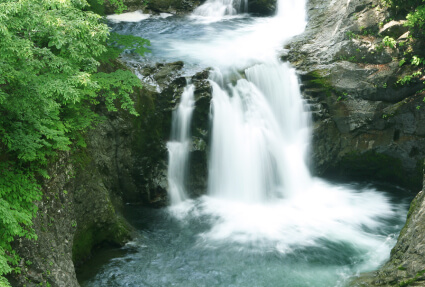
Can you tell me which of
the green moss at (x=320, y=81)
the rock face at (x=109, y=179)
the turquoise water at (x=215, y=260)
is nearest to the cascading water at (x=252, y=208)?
the turquoise water at (x=215, y=260)

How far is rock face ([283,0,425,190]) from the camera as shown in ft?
36.3

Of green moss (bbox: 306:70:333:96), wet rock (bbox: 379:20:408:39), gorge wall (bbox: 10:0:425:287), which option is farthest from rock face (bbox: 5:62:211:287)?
wet rock (bbox: 379:20:408:39)

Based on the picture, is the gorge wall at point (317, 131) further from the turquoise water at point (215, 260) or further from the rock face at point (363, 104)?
the turquoise water at point (215, 260)

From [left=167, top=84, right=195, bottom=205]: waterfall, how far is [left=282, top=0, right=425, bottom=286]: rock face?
4.18 meters

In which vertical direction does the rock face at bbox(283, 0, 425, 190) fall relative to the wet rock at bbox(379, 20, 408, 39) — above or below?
A: below

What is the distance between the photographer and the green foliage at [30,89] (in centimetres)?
474

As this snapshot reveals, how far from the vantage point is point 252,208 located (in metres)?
10.2

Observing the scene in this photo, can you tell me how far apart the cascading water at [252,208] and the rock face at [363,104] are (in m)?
0.61

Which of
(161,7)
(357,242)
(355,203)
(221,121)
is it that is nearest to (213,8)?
(161,7)

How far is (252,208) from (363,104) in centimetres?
490

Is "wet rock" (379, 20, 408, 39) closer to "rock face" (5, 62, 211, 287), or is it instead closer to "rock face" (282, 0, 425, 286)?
"rock face" (282, 0, 425, 286)

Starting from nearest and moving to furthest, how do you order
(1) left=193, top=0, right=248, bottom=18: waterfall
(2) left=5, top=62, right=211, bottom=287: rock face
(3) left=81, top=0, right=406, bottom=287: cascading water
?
1. (2) left=5, top=62, right=211, bottom=287: rock face
2. (3) left=81, top=0, right=406, bottom=287: cascading water
3. (1) left=193, top=0, right=248, bottom=18: waterfall

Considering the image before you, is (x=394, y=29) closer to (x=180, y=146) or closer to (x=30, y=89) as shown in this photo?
(x=180, y=146)

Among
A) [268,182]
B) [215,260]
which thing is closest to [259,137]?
[268,182]
